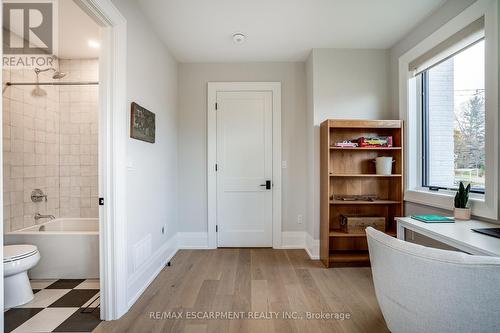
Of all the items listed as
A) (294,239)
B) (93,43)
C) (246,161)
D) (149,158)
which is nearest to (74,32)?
(93,43)

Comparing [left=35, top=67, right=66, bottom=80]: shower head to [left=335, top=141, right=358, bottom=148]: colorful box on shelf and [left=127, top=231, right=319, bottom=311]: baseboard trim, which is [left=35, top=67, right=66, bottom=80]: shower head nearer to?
[left=127, top=231, right=319, bottom=311]: baseboard trim

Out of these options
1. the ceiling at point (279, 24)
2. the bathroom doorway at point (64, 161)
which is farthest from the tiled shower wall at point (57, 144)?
the ceiling at point (279, 24)

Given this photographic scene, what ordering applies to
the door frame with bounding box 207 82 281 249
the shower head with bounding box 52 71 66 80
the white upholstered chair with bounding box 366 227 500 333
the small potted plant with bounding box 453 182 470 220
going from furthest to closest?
the door frame with bounding box 207 82 281 249 < the shower head with bounding box 52 71 66 80 < the small potted plant with bounding box 453 182 470 220 < the white upholstered chair with bounding box 366 227 500 333

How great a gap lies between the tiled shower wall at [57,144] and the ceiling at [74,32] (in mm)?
161

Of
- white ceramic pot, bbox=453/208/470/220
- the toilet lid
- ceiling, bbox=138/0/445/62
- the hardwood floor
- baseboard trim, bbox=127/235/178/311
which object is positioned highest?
ceiling, bbox=138/0/445/62

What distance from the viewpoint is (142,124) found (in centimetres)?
226

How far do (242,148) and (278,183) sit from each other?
689 mm

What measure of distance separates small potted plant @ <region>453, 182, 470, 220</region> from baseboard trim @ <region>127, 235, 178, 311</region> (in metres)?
2.71

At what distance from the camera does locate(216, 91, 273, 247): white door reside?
3.38 m

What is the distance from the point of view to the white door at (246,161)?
11.1 ft

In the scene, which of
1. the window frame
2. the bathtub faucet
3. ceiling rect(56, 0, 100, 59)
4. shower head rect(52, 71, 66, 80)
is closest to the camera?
ceiling rect(56, 0, 100, 59)

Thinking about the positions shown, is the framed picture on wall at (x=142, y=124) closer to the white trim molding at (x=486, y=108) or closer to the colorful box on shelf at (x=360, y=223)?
the colorful box on shelf at (x=360, y=223)

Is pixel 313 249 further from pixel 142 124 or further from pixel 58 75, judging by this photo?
pixel 58 75

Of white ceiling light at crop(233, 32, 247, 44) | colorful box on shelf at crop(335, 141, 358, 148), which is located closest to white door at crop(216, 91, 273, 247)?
white ceiling light at crop(233, 32, 247, 44)
